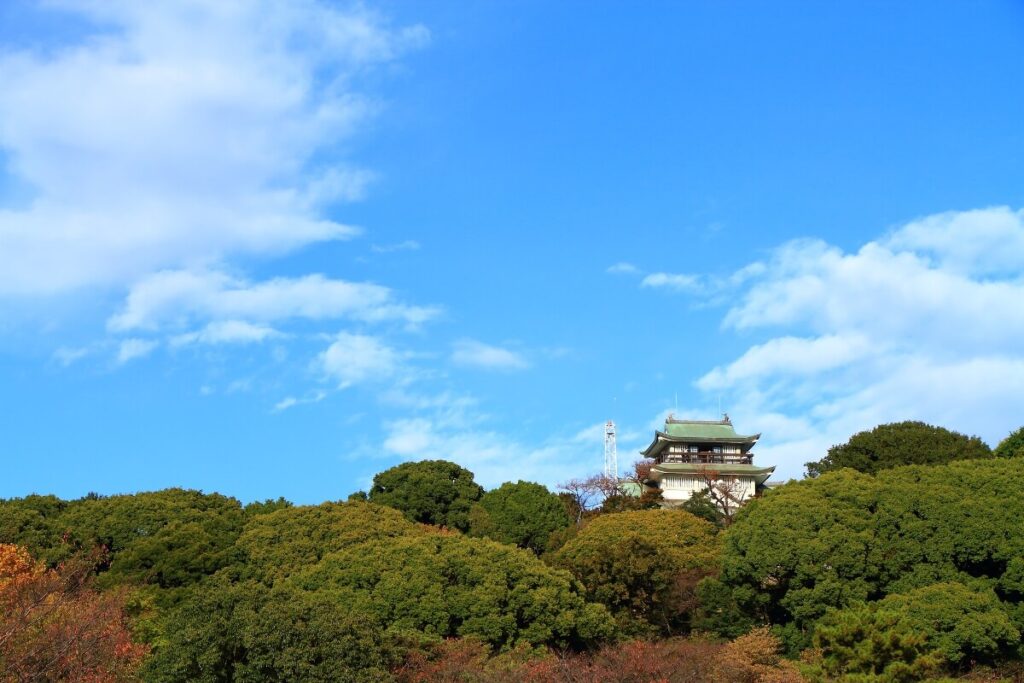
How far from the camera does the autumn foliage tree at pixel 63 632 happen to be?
1261cm

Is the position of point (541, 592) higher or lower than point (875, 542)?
lower

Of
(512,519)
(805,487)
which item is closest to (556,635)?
(805,487)

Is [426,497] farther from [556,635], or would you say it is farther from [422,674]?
[422,674]

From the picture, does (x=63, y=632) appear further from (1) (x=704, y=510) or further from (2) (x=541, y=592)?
(1) (x=704, y=510)

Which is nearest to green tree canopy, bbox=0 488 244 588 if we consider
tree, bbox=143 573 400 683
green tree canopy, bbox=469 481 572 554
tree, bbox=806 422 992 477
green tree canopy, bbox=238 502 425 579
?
green tree canopy, bbox=238 502 425 579

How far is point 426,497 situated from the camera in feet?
103

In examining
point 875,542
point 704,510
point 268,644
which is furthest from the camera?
point 704,510

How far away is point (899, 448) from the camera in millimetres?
32344

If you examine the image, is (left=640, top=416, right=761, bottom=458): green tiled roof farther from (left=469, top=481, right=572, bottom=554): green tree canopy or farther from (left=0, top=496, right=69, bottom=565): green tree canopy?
(left=0, top=496, right=69, bottom=565): green tree canopy

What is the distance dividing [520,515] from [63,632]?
57.5 feet

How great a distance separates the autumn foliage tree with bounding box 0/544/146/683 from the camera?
1261 centimetres

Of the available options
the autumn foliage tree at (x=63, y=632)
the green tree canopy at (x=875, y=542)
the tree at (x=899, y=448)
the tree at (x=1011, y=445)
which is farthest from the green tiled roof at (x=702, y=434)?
the autumn foliage tree at (x=63, y=632)

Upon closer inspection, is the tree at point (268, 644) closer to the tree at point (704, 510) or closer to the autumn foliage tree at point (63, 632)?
the autumn foliage tree at point (63, 632)

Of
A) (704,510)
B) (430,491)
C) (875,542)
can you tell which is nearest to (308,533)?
(430,491)
